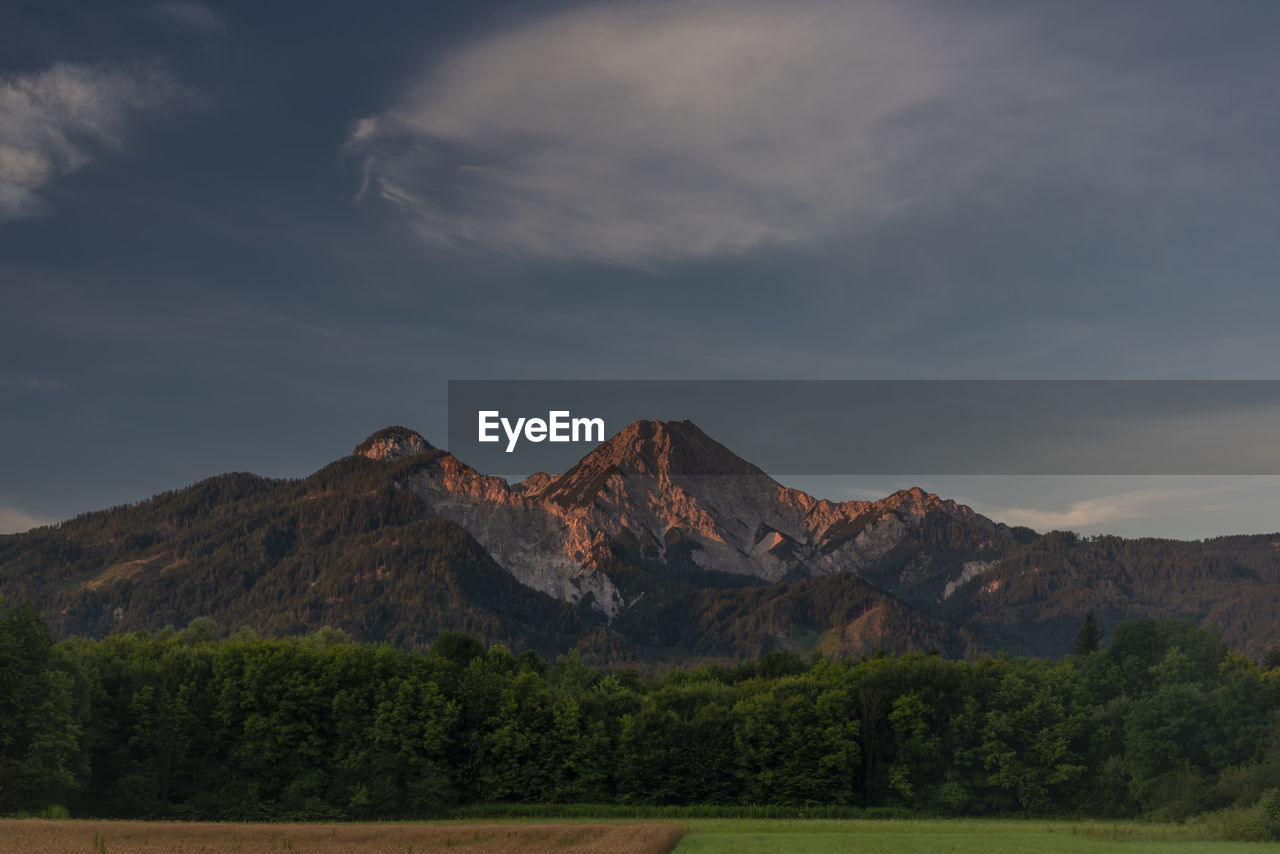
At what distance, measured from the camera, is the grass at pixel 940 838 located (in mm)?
76312

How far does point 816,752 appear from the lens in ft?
390

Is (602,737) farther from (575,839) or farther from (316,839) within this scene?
(316,839)

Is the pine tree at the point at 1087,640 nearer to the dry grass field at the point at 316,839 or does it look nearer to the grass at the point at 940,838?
the grass at the point at 940,838

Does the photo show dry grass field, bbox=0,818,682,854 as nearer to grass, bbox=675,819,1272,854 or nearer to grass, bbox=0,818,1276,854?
grass, bbox=0,818,1276,854

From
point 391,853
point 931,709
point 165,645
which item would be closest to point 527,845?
point 391,853

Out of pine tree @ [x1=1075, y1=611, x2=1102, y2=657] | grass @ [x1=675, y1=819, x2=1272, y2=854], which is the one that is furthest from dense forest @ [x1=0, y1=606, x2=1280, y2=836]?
pine tree @ [x1=1075, y1=611, x2=1102, y2=657]

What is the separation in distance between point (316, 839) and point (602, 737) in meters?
48.2

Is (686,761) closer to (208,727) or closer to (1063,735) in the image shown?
(1063,735)

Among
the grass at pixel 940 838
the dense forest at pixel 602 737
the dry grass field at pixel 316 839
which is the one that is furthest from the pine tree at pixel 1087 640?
the dry grass field at pixel 316 839

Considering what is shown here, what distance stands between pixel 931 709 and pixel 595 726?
130 feet

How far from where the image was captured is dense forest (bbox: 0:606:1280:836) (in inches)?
4272

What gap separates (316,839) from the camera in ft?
243

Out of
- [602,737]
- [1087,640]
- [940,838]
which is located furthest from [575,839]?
[1087,640]

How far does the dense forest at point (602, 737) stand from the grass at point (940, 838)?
57.9ft
